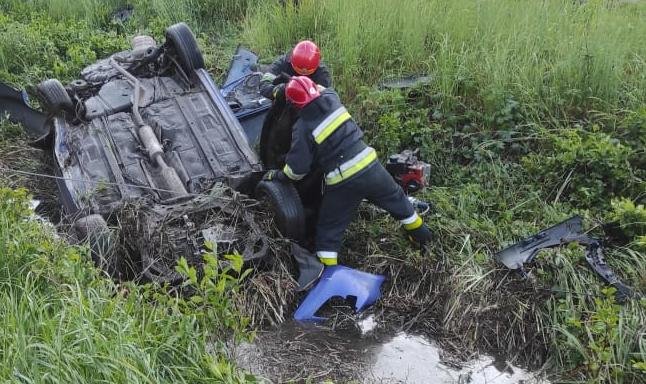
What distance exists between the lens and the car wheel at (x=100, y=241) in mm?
4367

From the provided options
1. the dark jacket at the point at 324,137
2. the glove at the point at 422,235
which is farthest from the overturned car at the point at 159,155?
the glove at the point at 422,235

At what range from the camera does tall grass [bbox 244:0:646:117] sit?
5941mm

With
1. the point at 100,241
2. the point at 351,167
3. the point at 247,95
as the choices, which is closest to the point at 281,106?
the point at 351,167

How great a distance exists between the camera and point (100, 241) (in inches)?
173

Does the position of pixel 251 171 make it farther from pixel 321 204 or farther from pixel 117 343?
pixel 117 343

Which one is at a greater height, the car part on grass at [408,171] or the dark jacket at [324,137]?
the dark jacket at [324,137]

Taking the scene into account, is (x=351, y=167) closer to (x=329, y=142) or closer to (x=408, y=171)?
(x=329, y=142)

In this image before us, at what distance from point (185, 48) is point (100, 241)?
2307mm

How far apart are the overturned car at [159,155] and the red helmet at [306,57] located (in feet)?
2.33

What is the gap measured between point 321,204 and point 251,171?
0.68 m

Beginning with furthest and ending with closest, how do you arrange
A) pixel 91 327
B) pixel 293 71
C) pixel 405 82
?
pixel 405 82
pixel 293 71
pixel 91 327

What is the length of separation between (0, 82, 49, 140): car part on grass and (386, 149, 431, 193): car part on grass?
128 inches

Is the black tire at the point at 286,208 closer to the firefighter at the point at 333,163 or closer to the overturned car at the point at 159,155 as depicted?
the overturned car at the point at 159,155

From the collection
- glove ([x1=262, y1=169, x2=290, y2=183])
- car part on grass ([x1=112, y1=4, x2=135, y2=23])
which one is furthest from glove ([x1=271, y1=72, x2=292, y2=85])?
car part on grass ([x1=112, y1=4, x2=135, y2=23])
